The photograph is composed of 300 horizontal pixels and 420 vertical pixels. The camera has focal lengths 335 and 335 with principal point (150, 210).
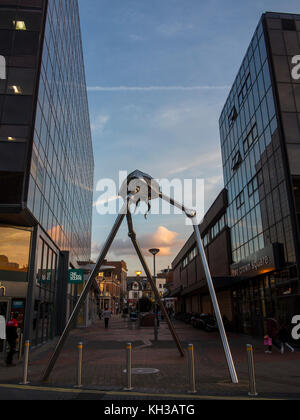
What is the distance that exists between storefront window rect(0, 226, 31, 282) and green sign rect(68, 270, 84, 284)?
32.8ft

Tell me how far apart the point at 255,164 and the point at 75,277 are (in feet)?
51.2

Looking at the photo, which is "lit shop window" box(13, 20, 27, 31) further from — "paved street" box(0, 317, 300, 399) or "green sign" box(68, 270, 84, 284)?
"green sign" box(68, 270, 84, 284)

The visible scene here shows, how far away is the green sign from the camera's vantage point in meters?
25.2

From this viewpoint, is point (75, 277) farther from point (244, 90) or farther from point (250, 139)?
point (244, 90)

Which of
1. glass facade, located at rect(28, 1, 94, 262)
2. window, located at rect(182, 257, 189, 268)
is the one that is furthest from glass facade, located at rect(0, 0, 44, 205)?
window, located at rect(182, 257, 189, 268)

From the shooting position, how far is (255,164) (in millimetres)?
23672

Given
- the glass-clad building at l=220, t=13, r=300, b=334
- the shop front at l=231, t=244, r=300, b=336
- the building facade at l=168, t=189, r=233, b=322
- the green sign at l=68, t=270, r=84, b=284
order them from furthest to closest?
the building facade at l=168, t=189, r=233, b=322
the green sign at l=68, t=270, r=84, b=284
the glass-clad building at l=220, t=13, r=300, b=334
the shop front at l=231, t=244, r=300, b=336

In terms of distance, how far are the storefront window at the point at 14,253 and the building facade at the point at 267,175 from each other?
13.3m

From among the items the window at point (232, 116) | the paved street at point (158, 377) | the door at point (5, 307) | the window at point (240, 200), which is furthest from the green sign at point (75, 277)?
the window at point (232, 116)

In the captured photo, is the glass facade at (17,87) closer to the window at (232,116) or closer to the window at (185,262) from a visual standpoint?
the window at (232,116)

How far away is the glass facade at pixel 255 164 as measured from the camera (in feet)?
64.7

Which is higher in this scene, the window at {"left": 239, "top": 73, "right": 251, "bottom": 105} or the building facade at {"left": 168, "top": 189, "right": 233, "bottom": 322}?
the window at {"left": 239, "top": 73, "right": 251, "bottom": 105}
